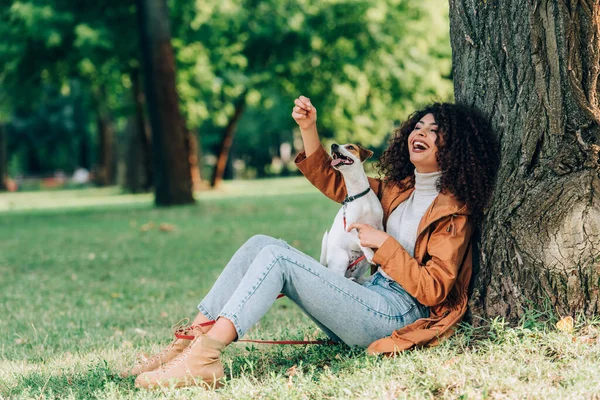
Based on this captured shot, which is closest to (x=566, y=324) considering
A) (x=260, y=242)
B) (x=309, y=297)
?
(x=309, y=297)

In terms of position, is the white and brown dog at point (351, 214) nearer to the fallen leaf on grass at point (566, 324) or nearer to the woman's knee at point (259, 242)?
the woman's knee at point (259, 242)

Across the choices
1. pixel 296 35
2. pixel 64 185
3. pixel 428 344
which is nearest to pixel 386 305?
pixel 428 344

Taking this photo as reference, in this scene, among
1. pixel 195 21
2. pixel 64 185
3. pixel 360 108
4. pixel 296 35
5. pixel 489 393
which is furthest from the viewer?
pixel 64 185

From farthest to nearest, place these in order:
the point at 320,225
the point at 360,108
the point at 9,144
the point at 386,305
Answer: the point at 9,144 → the point at 360,108 → the point at 320,225 → the point at 386,305

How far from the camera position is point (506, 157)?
4.06 meters

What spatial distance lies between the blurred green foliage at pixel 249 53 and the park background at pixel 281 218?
0.06 m

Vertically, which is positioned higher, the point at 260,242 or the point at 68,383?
the point at 260,242

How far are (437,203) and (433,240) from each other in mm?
213

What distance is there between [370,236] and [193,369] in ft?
3.66

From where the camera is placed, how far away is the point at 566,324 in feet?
12.5

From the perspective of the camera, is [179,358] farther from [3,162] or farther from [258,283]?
[3,162]

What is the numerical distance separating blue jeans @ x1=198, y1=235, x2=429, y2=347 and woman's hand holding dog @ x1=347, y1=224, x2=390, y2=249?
0.22 m

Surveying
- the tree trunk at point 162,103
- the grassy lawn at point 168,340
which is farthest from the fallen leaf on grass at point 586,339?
the tree trunk at point 162,103

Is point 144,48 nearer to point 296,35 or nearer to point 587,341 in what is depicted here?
point 296,35
